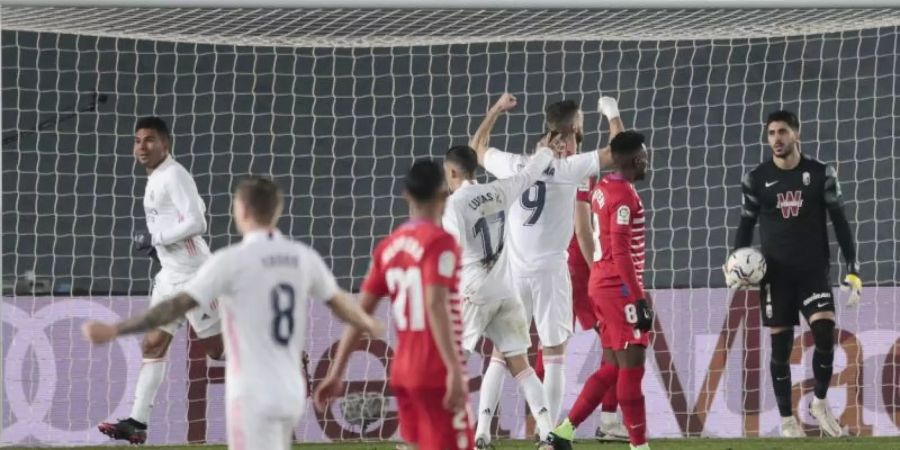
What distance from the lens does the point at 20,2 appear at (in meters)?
8.59

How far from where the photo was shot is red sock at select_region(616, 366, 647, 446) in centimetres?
729

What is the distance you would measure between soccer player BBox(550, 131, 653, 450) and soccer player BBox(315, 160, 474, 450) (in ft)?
6.99

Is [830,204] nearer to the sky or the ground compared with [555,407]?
nearer to the sky

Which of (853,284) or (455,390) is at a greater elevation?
(853,284)

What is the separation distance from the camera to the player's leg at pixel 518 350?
7910mm

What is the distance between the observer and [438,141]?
14305mm

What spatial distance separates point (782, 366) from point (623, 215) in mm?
2183

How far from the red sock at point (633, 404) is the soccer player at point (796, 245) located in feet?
5.09

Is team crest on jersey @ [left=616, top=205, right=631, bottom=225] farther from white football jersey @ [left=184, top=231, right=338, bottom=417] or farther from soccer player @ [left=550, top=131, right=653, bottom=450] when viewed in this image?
white football jersey @ [left=184, top=231, right=338, bottom=417]

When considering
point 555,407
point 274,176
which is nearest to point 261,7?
point 555,407

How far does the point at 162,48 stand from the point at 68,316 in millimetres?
5591

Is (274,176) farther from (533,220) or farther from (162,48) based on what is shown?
(533,220)

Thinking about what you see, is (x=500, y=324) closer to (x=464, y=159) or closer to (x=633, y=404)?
(x=464, y=159)

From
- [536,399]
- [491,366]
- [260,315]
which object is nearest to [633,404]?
[536,399]
